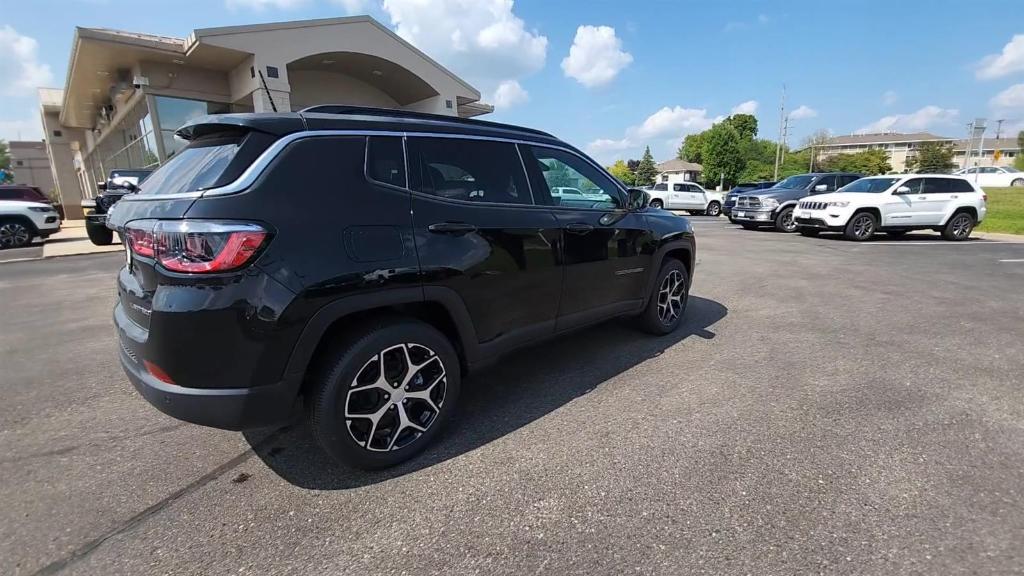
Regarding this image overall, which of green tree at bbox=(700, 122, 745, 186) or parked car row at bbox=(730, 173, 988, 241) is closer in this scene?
parked car row at bbox=(730, 173, 988, 241)

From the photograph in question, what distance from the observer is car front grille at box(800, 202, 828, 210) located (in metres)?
12.6

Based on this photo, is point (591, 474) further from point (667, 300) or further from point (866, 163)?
point (866, 163)

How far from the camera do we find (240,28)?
14.1m

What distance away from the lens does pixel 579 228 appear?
3465 mm

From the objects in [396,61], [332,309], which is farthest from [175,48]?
[332,309]

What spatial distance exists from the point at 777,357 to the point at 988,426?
53.6 inches

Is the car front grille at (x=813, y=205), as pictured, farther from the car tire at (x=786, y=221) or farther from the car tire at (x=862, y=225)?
the car tire at (x=786, y=221)

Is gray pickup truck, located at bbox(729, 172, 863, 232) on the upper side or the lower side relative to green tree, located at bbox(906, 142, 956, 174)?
lower

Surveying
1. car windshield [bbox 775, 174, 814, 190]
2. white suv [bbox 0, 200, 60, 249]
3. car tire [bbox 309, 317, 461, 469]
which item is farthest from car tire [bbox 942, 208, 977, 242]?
white suv [bbox 0, 200, 60, 249]

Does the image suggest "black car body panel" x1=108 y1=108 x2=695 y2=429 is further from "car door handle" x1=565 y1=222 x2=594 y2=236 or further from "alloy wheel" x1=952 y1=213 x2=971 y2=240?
"alloy wheel" x1=952 y1=213 x2=971 y2=240

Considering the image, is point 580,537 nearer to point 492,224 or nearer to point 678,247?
point 492,224

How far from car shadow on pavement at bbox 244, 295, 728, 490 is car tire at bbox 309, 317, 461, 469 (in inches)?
5.5

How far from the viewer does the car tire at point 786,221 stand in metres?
14.9

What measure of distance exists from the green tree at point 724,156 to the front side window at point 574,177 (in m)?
61.7
